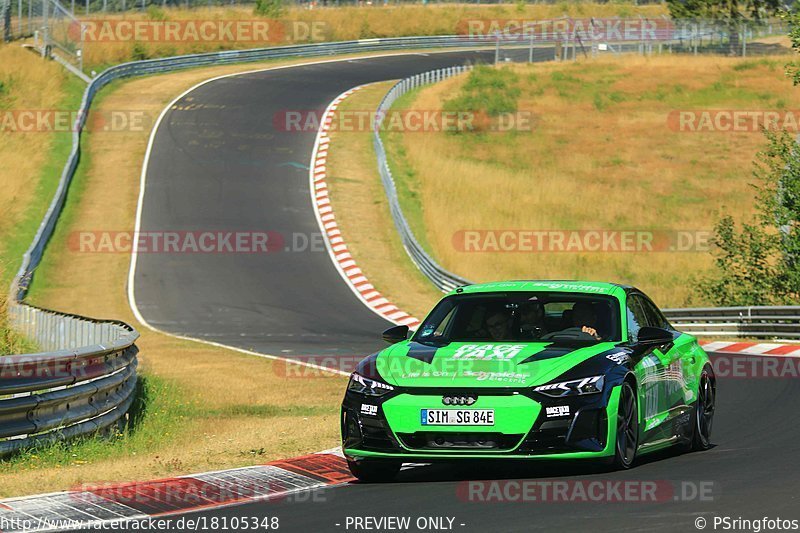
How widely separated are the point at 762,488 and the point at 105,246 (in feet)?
99.6

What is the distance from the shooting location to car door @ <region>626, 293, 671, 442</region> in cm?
999

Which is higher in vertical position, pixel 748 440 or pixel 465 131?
Answer: pixel 465 131

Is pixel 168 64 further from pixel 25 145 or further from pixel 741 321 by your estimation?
pixel 741 321

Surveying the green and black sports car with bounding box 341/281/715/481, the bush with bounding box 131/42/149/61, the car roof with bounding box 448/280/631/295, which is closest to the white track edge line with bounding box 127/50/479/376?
the bush with bounding box 131/42/149/61

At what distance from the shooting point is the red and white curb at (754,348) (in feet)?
75.2

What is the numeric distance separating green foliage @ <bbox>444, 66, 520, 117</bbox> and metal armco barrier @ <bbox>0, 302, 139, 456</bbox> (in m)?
46.1

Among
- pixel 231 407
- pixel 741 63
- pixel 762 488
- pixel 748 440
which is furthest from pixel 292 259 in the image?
pixel 741 63

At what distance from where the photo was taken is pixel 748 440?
468 inches

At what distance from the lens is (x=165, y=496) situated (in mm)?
8859

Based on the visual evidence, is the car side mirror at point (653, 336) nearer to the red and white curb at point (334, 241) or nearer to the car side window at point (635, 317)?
the car side window at point (635, 317)

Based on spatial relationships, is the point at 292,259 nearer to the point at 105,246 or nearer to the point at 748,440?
the point at 105,246

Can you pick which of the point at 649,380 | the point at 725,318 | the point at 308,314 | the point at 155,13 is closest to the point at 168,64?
the point at 155,13

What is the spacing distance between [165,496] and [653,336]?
152 inches

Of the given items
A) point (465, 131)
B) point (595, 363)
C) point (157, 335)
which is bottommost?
point (157, 335)
